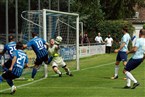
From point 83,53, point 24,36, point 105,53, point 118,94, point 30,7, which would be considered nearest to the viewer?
point 118,94

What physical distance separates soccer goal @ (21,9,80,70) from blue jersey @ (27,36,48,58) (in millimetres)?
3440

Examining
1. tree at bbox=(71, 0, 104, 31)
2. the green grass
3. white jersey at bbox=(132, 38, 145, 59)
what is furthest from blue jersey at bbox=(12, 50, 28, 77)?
tree at bbox=(71, 0, 104, 31)

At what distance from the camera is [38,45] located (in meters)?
18.5

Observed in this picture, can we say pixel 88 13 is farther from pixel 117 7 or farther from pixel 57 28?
pixel 57 28

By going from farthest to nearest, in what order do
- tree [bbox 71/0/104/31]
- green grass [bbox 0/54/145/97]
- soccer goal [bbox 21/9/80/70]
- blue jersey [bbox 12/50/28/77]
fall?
tree [bbox 71/0/104/31] → soccer goal [bbox 21/9/80/70] → green grass [bbox 0/54/145/97] → blue jersey [bbox 12/50/28/77]

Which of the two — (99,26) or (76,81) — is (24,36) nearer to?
(76,81)

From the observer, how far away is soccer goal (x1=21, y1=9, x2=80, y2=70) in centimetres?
2411

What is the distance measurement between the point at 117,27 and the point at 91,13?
397cm

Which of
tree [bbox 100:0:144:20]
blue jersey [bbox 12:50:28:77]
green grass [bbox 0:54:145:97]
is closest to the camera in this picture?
blue jersey [bbox 12:50:28:77]

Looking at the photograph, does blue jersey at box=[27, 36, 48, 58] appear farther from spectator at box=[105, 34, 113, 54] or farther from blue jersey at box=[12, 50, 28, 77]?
spectator at box=[105, 34, 113, 54]

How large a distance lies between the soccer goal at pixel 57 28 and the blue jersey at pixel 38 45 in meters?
3.44

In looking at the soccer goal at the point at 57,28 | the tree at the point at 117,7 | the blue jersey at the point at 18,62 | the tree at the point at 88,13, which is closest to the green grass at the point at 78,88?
the blue jersey at the point at 18,62

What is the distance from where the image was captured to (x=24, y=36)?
27.0 meters

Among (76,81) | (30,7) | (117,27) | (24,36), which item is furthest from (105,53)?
(76,81)
